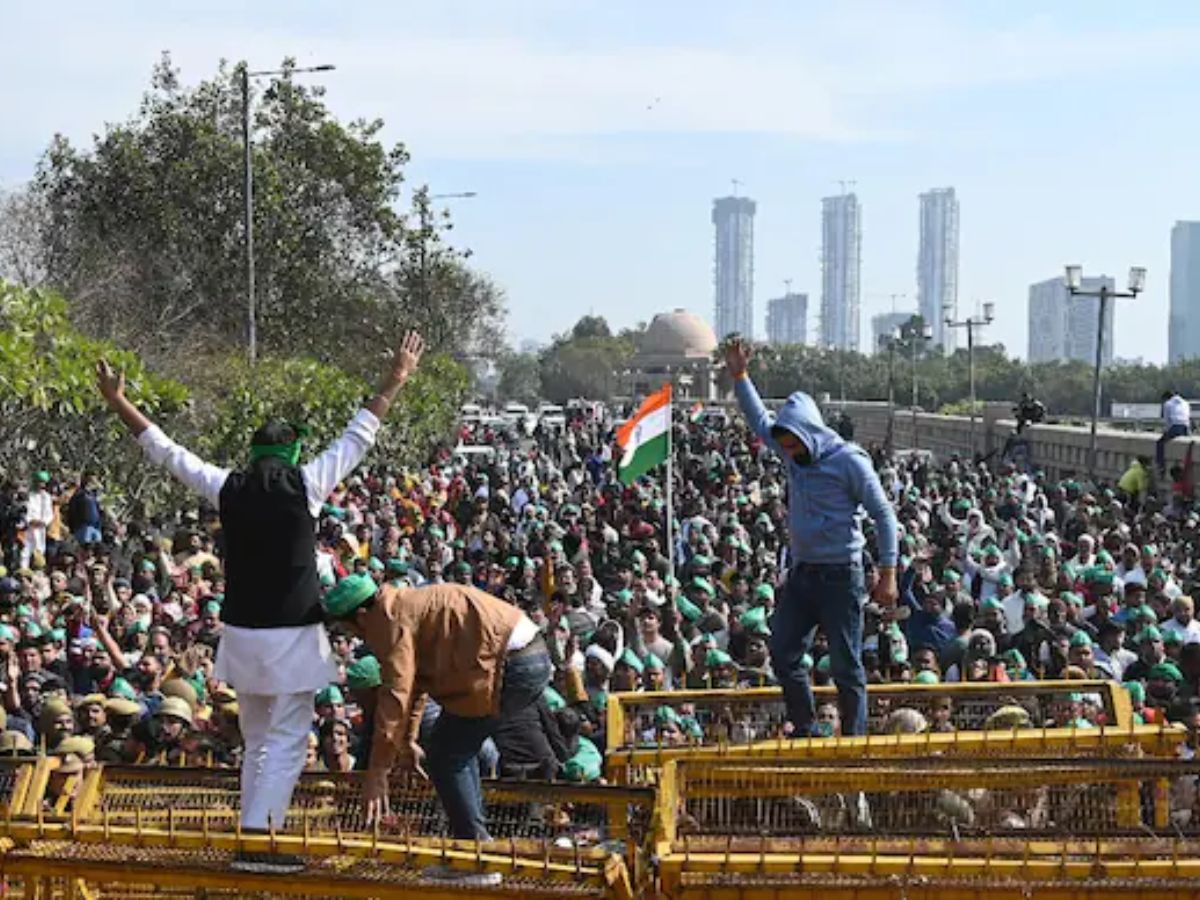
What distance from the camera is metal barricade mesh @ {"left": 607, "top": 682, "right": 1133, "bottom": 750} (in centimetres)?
740

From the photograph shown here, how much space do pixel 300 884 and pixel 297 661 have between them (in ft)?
4.34

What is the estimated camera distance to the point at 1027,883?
456cm

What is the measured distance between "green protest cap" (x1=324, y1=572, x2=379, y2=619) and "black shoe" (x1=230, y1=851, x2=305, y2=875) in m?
1.09

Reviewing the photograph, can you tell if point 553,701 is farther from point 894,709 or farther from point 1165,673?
point 1165,673

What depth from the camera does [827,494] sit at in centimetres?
788

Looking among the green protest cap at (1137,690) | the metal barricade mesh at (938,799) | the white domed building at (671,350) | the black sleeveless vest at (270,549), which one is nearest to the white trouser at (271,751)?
the black sleeveless vest at (270,549)

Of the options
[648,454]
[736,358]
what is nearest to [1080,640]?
[736,358]

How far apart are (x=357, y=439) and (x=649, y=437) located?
36.9 feet

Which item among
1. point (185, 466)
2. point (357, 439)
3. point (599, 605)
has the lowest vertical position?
point (599, 605)

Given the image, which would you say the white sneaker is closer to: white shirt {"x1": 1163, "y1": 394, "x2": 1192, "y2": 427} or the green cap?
the green cap

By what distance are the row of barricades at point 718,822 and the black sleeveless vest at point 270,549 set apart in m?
0.61

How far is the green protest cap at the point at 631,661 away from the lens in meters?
11.7

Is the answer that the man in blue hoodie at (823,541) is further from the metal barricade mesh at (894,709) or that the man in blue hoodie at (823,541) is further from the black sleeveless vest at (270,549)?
the black sleeveless vest at (270,549)

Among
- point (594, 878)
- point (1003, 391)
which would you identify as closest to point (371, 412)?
point (594, 878)
